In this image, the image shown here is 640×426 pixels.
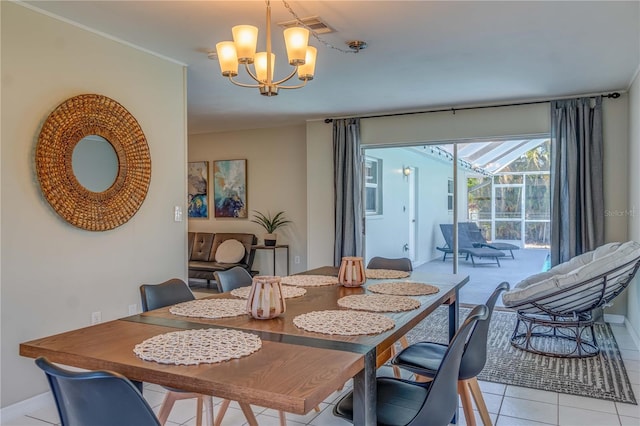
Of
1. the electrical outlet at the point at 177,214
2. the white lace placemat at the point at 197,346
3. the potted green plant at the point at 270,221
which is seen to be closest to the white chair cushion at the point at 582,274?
the electrical outlet at the point at 177,214

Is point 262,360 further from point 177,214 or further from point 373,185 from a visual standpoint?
point 373,185

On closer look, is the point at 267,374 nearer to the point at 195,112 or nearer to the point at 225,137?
the point at 195,112

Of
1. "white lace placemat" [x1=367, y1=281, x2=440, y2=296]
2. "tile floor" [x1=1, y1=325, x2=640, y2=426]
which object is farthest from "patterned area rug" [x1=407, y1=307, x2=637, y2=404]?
"white lace placemat" [x1=367, y1=281, x2=440, y2=296]

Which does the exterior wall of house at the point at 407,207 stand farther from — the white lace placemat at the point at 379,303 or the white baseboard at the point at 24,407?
the white baseboard at the point at 24,407

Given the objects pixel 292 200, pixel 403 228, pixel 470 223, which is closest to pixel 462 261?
pixel 470 223

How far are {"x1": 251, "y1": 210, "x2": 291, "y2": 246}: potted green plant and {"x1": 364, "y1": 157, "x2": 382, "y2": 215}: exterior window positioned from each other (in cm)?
132

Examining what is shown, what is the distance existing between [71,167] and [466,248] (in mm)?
4626

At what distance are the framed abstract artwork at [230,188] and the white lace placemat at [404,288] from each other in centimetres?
491

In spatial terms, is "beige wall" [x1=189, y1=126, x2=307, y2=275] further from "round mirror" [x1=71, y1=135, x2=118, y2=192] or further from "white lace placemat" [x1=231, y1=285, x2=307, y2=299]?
"white lace placemat" [x1=231, y1=285, x2=307, y2=299]

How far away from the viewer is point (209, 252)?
707cm

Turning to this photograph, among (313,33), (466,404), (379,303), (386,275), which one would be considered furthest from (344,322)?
(313,33)

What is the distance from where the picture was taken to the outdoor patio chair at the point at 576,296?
138 inches

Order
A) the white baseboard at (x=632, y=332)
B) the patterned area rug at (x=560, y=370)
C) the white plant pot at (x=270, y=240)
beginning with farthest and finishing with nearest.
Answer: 1. the white plant pot at (x=270, y=240)
2. the white baseboard at (x=632, y=332)
3. the patterned area rug at (x=560, y=370)

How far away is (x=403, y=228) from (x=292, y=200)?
173 centimetres
